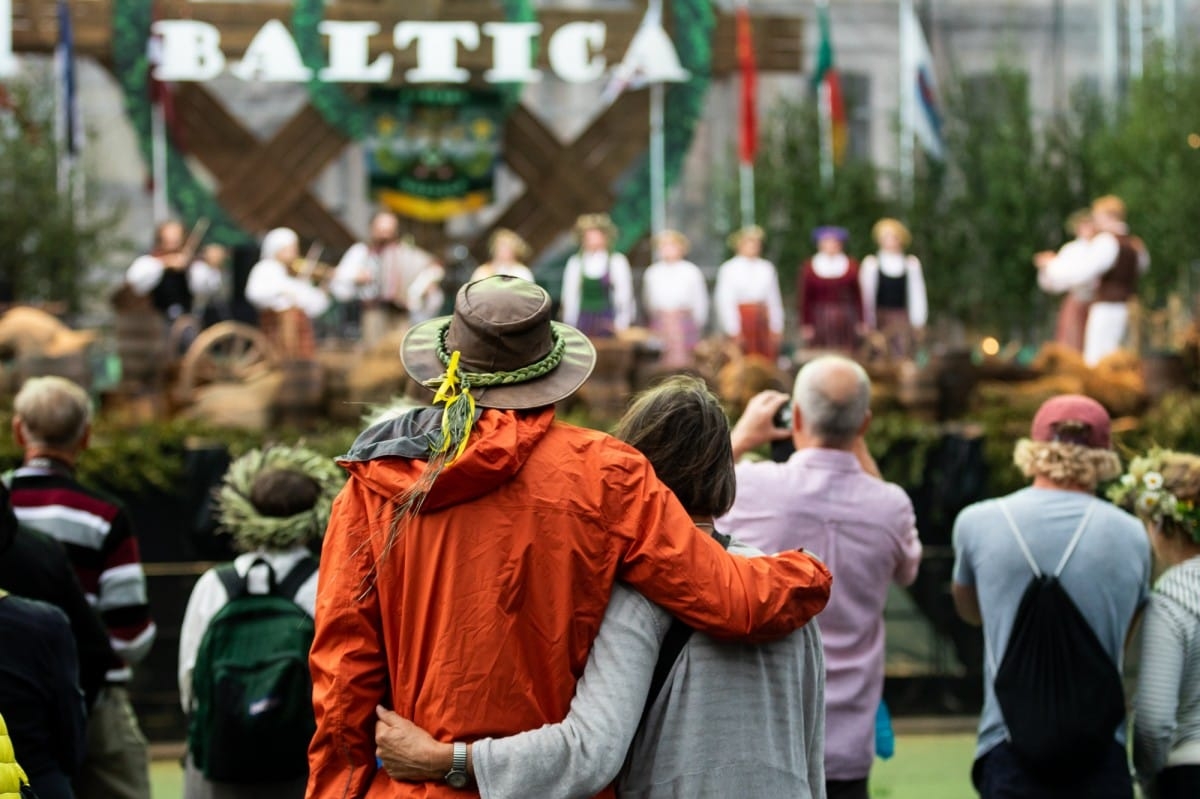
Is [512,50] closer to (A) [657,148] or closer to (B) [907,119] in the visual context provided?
(A) [657,148]

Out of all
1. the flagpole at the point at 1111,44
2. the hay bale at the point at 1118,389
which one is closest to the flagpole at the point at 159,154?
the hay bale at the point at 1118,389

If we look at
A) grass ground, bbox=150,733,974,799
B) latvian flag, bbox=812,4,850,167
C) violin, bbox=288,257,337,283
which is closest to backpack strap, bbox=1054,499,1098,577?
grass ground, bbox=150,733,974,799

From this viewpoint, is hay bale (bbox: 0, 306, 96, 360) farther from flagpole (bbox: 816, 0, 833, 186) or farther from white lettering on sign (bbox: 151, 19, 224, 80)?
flagpole (bbox: 816, 0, 833, 186)

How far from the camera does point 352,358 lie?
1112 centimetres

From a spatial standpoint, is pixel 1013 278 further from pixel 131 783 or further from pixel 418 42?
pixel 131 783

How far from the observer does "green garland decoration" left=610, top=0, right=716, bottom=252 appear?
17.2 m

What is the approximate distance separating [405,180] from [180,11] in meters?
2.47

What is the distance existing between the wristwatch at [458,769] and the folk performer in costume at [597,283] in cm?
1164

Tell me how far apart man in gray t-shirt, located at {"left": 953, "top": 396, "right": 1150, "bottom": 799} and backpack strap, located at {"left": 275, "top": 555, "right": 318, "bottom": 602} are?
4.77ft

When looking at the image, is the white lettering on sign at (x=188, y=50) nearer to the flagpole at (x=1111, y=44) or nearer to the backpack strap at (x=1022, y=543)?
the flagpole at (x=1111, y=44)

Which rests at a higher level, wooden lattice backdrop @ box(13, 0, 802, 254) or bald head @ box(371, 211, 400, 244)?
wooden lattice backdrop @ box(13, 0, 802, 254)

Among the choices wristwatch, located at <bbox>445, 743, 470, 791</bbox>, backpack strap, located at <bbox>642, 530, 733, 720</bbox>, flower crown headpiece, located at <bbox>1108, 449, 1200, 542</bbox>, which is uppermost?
flower crown headpiece, located at <bbox>1108, 449, 1200, 542</bbox>

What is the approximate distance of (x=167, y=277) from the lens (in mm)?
14539

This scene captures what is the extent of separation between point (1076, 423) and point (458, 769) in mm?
2010
